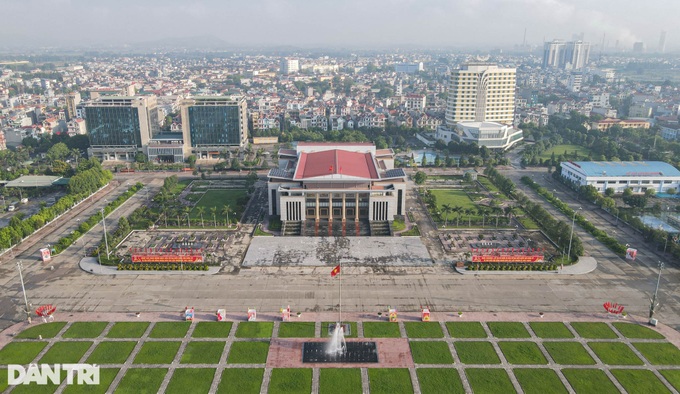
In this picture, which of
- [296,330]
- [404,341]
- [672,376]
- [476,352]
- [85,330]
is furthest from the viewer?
[296,330]

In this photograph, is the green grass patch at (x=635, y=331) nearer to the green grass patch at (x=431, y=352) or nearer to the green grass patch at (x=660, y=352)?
the green grass patch at (x=660, y=352)

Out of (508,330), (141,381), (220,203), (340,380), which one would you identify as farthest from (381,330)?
(220,203)

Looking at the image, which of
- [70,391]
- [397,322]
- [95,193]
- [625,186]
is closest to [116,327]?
[70,391]

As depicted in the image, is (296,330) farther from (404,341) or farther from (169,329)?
(169,329)

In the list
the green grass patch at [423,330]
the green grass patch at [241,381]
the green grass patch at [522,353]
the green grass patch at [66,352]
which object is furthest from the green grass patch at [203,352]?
the green grass patch at [522,353]

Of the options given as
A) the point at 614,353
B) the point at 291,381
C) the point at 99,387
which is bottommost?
the point at 99,387

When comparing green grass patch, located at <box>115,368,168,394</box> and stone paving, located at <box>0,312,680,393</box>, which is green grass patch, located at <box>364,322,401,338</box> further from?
green grass patch, located at <box>115,368,168,394</box>

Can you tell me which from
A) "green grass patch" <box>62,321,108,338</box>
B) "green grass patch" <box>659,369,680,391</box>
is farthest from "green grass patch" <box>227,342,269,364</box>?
"green grass patch" <box>659,369,680,391</box>
